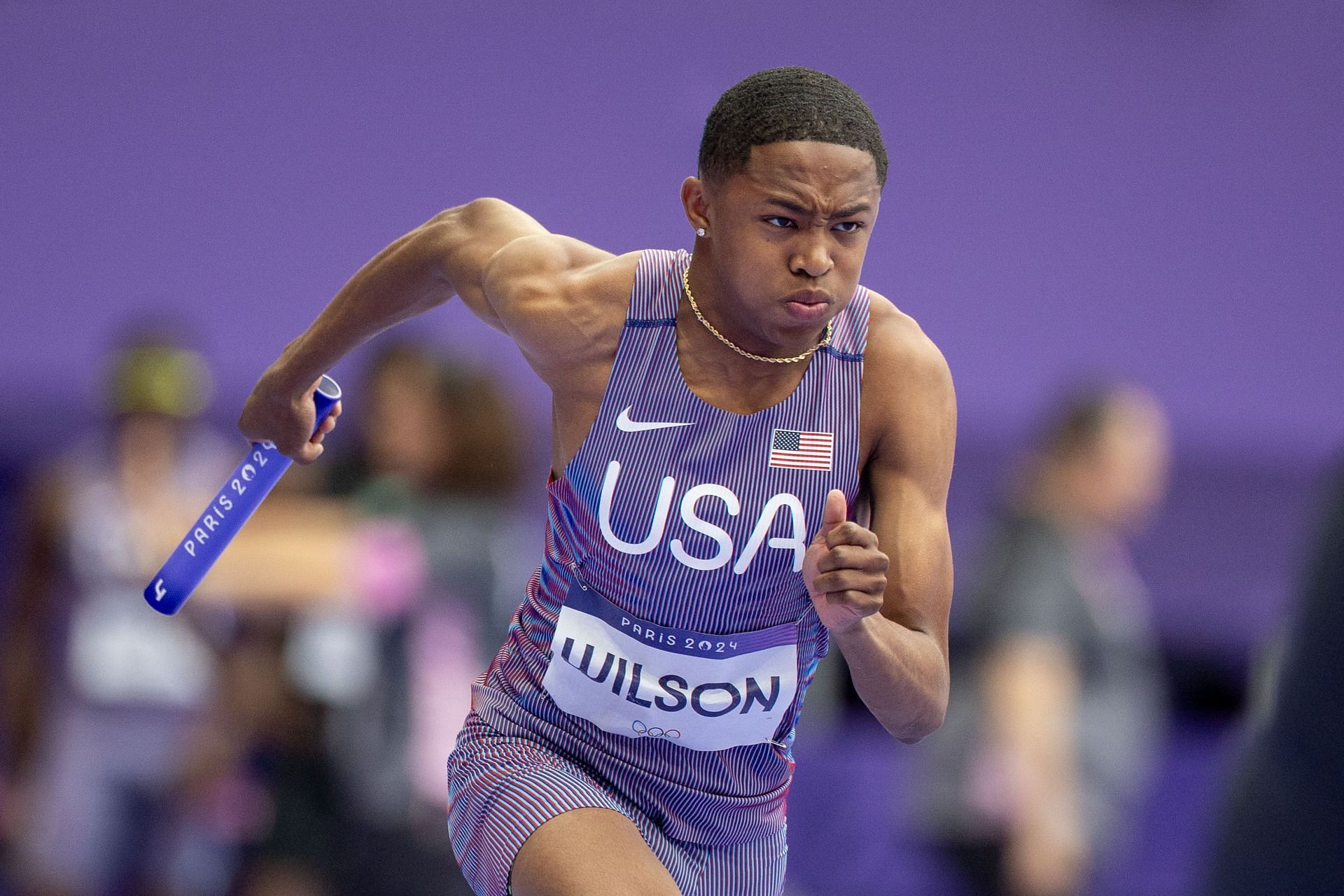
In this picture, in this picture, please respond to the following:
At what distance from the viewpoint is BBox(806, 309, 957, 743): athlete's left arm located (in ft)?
7.73

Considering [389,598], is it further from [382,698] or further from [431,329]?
[431,329]

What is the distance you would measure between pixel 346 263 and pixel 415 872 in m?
1.92

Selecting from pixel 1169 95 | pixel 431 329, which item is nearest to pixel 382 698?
pixel 431 329

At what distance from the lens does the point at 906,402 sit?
2.57 meters

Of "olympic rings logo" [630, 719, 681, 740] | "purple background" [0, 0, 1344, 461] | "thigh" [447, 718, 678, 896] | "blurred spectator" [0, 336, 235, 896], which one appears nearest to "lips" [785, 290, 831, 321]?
"olympic rings logo" [630, 719, 681, 740]

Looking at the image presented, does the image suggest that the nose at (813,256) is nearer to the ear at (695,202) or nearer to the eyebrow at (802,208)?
the eyebrow at (802,208)

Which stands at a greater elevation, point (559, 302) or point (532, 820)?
point (559, 302)

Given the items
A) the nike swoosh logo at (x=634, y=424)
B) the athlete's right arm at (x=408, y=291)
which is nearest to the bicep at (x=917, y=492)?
the nike swoosh logo at (x=634, y=424)

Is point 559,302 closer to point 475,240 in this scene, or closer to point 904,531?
point 475,240

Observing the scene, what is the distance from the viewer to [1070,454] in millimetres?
4453

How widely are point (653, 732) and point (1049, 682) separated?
2.13 m

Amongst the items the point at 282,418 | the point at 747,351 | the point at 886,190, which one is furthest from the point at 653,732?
the point at 886,190

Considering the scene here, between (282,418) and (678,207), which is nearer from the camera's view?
(282,418)

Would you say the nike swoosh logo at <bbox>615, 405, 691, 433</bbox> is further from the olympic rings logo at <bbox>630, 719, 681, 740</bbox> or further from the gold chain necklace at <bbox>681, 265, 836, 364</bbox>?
the olympic rings logo at <bbox>630, 719, 681, 740</bbox>
